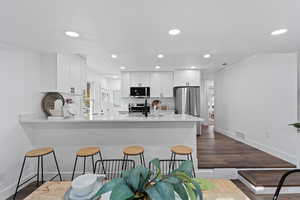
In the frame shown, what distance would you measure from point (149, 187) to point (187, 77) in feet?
15.8

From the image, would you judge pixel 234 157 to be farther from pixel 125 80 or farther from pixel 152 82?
pixel 125 80

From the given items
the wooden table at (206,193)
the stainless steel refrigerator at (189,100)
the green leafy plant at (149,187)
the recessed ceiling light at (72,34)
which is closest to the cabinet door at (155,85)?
the stainless steel refrigerator at (189,100)

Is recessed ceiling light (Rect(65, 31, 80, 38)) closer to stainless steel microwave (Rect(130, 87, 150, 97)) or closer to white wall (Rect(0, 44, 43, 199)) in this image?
white wall (Rect(0, 44, 43, 199))

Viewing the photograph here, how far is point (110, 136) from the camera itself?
2.69m

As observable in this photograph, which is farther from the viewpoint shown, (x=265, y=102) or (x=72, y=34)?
(x=265, y=102)

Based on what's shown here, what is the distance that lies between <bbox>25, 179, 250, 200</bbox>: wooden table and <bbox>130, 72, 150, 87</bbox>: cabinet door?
4259 mm

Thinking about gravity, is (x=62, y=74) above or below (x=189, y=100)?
above

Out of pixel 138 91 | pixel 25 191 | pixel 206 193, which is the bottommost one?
pixel 25 191

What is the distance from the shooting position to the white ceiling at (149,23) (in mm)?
1362

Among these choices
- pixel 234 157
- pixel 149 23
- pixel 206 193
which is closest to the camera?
pixel 206 193

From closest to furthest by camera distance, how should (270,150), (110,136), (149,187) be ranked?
(149,187) → (110,136) → (270,150)

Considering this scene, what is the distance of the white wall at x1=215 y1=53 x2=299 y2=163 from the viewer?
2.94 metres

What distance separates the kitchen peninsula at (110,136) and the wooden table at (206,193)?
1.44m

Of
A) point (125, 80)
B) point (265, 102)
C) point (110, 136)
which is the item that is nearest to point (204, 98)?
point (265, 102)
